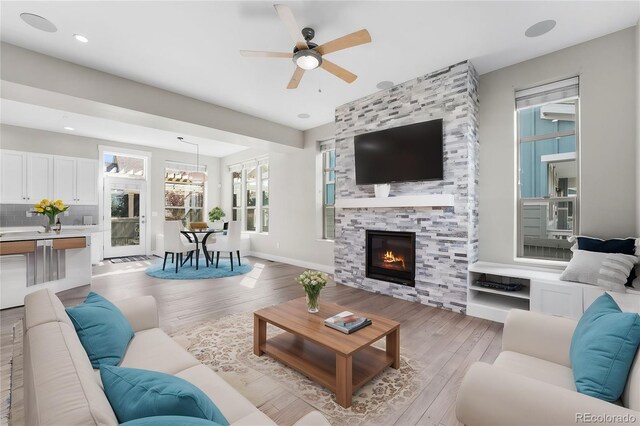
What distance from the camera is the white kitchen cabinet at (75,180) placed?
250 inches

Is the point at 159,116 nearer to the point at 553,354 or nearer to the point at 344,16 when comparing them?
the point at 344,16

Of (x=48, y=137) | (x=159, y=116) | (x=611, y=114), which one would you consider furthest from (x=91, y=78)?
(x=611, y=114)

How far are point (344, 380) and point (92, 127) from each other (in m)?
7.13

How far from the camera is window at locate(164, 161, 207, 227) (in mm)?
8383

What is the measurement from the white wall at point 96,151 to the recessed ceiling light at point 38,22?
4.60m

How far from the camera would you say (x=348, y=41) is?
249cm

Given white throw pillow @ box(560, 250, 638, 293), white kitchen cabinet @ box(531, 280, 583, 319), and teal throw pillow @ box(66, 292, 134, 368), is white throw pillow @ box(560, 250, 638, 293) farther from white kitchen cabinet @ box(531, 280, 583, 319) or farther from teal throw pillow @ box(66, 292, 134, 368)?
teal throw pillow @ box(66, 292, 134, 368)

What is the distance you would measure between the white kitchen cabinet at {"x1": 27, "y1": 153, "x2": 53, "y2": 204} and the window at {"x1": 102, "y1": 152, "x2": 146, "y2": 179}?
1.09m

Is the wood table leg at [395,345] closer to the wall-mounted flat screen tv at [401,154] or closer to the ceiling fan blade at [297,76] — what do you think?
the wall-mounted flat screen tv at [401,154]

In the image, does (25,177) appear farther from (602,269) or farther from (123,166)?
(602,269)

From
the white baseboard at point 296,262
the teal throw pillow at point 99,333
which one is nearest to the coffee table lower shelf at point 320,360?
the teal throw pillow at point 99,333

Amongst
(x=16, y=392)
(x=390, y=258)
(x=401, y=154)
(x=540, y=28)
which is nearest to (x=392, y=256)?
(x=390, y=258)

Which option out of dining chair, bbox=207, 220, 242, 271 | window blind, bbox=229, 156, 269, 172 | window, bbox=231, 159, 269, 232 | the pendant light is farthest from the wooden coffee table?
window blind, bbox=229, 156, 269, 172

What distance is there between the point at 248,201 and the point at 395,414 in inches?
284
